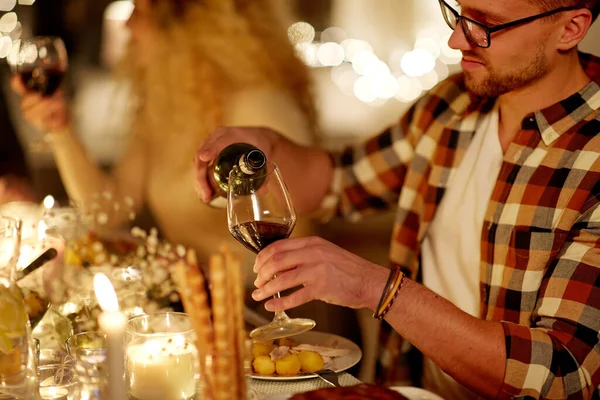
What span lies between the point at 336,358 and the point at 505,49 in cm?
75

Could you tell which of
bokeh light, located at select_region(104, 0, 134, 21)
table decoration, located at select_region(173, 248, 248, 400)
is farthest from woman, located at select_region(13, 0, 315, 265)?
bokeh light, located at select_region(104, 0, 134, 21)

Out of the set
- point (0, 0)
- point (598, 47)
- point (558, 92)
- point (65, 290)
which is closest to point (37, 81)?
point (65, 290)

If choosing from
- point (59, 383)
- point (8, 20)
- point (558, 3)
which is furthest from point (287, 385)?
point (8, 20)

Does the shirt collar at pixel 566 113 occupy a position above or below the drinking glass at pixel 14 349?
above

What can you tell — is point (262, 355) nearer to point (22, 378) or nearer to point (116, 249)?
point (22, 378)

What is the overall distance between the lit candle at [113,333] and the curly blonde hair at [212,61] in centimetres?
163

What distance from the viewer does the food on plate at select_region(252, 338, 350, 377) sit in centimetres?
136

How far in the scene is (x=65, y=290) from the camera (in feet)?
4.80

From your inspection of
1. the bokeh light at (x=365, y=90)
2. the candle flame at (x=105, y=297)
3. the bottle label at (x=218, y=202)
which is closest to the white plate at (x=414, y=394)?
the candle flame at (x=105, y=297)

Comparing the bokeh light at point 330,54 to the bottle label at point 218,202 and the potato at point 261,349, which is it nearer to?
the bottle label at point 218,202

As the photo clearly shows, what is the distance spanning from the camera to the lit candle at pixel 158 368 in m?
1.18

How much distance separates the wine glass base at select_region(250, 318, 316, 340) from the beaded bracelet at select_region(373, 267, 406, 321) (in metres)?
0.13

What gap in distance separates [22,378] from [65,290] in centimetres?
33

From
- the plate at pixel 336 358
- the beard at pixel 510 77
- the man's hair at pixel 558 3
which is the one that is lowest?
the plate at pixel 336 358
